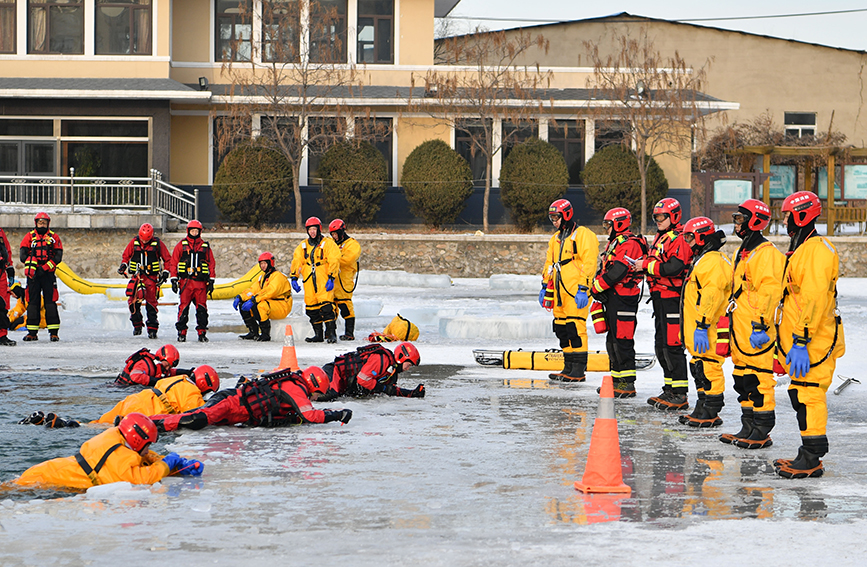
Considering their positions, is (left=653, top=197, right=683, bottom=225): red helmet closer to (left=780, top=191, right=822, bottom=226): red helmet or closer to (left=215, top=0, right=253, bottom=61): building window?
(left=780, top=191, right=822, bottom=226): red helmet

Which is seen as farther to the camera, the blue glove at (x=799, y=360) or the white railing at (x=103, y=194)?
the white railing at (x=103, y=194)

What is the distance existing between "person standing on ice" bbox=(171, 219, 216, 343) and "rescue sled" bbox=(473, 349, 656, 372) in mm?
4822

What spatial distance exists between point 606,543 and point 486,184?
82.0ft

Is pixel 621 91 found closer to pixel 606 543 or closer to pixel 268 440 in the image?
pixel 268 440

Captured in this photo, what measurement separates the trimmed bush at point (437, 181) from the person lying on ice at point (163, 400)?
19914 mm

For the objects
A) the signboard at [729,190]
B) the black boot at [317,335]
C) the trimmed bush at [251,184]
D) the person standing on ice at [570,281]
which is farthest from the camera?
the signboard at [729,190]

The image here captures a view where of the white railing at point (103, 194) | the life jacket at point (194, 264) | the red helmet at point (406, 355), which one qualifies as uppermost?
the white railing at point (103, 194)

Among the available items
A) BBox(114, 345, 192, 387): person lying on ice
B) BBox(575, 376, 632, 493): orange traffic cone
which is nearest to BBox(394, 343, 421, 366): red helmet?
BBox(114, 345, 192, 387): person lying on ice

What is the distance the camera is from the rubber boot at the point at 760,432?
777 cm

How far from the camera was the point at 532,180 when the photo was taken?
29.3m

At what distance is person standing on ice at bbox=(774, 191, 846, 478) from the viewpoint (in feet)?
21.9

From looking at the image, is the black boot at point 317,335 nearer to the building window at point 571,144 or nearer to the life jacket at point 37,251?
the life jacket at point 37,251

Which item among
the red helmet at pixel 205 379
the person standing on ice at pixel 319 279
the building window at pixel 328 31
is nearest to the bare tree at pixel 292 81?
the building window at pixel 328 31

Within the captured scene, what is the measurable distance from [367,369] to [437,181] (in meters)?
19.6
